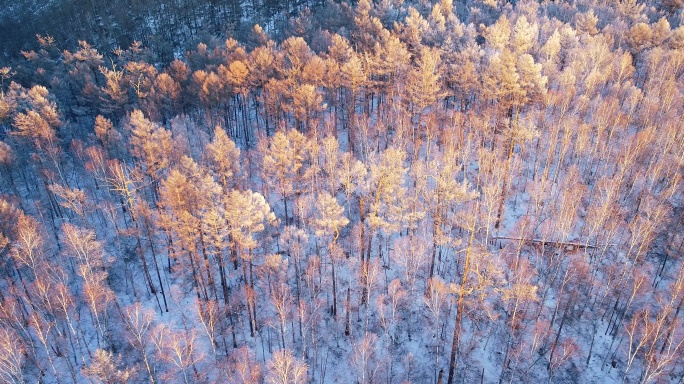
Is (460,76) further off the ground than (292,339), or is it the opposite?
(460,76)

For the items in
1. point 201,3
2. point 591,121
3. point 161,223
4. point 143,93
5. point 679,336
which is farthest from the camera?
point 201,3

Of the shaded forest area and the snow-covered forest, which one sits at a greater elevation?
the shaded forest area

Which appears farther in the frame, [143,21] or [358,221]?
[143,21]

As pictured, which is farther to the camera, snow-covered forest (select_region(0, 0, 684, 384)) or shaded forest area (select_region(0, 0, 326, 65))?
shaded forest area (select_region(0, 0, 326, 65))

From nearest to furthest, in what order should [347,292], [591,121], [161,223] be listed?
[161,223] < [347,292] < [591,121]

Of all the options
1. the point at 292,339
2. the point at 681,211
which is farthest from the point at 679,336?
the point at 292,339

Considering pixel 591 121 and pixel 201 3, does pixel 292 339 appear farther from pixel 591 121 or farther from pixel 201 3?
pixel 201 3

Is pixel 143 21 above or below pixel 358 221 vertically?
above

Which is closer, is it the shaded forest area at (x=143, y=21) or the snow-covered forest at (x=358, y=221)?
the snow-covered forest at (x=358, y=221)
